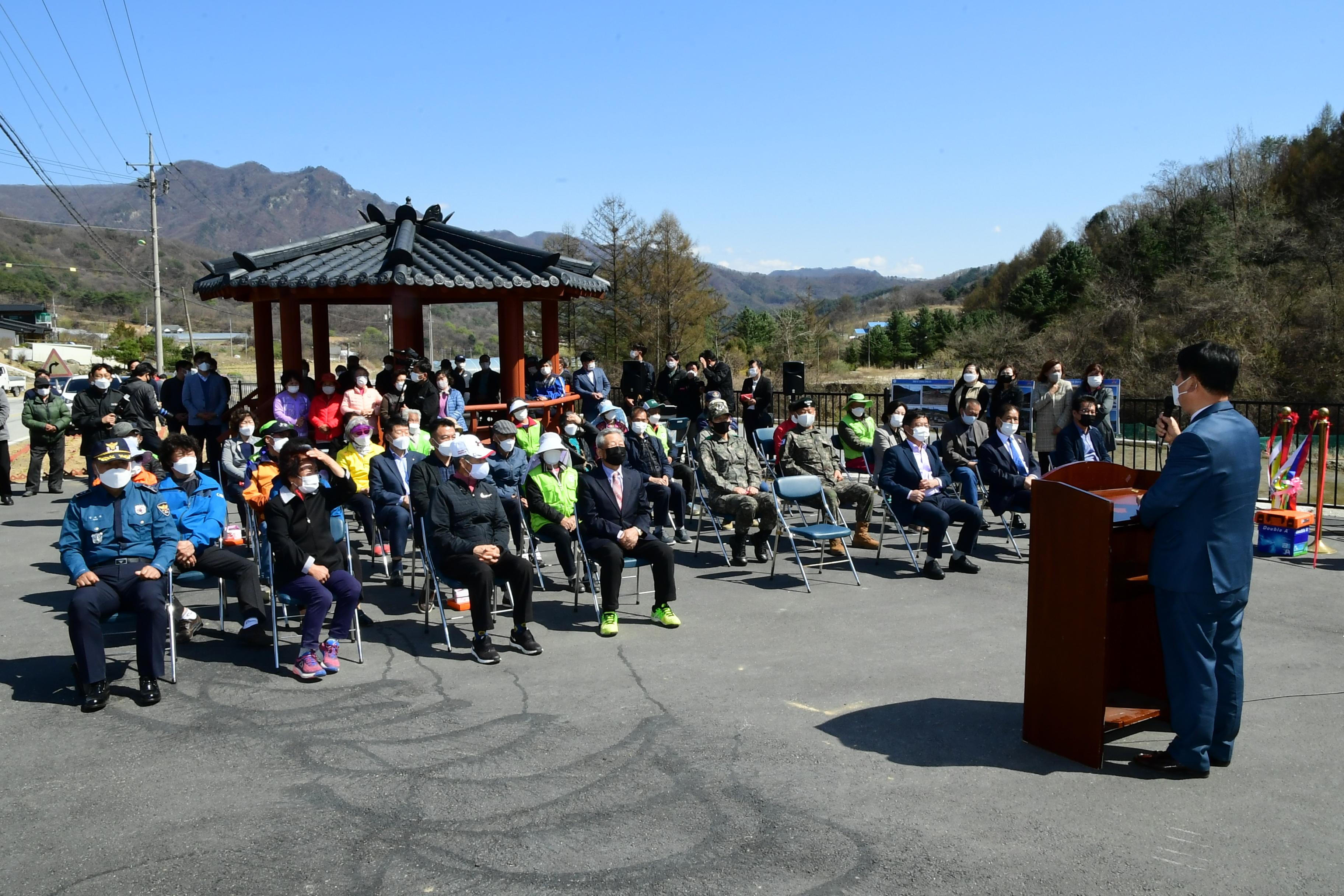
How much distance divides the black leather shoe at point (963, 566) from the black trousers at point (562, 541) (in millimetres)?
3595

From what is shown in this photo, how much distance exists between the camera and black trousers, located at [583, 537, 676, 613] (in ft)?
24.7

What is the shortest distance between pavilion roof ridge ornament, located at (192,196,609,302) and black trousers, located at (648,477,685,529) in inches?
104

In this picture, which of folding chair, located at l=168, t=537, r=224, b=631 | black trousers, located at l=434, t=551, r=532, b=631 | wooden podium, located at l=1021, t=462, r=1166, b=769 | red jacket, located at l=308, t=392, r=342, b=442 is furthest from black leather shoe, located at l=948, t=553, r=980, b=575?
red jacket, located at l=308, t=392, r=342, b=442

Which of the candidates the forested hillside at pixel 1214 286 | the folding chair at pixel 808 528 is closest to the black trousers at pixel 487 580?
the folding chair at pixel 808 528

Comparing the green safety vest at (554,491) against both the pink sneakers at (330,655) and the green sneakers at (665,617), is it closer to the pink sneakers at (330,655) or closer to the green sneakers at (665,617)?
the green sneakers at (665,617)

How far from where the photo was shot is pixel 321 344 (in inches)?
597

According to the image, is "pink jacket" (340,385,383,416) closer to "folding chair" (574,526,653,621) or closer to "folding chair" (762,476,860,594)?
"folding chair" (574,526,653,621)

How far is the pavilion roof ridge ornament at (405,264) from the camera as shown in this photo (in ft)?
36.3

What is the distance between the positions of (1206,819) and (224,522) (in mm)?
6438

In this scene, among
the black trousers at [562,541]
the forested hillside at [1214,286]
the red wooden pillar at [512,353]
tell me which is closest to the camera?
the black trousers at [562,541]

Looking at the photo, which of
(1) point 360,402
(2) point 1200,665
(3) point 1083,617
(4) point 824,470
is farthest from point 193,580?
(2) point 1200,665

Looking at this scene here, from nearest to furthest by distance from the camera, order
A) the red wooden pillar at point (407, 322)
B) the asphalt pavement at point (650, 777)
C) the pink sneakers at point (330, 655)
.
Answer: the asphalt pavement at point (650, 777) → the pink sneakers at point (330, 655) → the red wooden pillar at point (407, 322)

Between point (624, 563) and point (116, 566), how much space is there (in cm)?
345

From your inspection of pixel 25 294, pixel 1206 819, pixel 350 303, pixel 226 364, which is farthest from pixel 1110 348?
pixel 25 294
